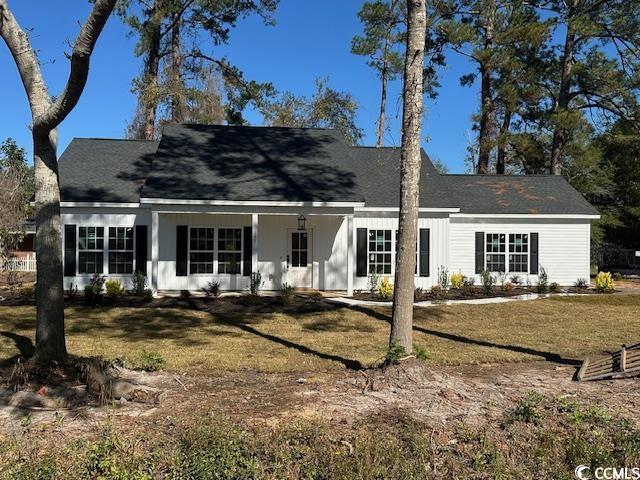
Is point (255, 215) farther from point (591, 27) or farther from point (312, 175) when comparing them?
point (591, 27)

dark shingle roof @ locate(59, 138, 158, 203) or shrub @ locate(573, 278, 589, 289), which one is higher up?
dark shingle roof @ locate(59, 138, 158, 203)

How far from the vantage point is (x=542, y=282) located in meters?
18.2

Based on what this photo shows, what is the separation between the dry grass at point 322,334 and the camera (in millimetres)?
8797

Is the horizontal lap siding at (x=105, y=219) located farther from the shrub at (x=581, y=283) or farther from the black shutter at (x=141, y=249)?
the shrub at (x=581, y=283)

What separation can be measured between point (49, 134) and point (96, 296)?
8.48 metres

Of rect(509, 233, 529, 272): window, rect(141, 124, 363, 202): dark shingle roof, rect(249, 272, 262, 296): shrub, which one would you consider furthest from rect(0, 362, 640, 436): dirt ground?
rect(509, 233, 529, 272): window

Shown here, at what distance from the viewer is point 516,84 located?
27703 mm

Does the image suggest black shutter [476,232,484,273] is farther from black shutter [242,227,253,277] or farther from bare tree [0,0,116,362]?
bare tree [0,0,116,362]

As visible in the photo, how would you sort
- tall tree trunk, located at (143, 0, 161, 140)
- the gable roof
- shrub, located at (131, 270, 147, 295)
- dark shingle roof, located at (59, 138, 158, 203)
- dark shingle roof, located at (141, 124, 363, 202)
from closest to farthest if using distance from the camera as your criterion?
shrub, located at (131, 270, 147, 295)
dark shingle roof, located at (141, 124, 363, 202)
the gable roof
dark shingle roof, located at (59, 138, 158, 203)
tall tree trunk, located at (143, 0, 161, 140)

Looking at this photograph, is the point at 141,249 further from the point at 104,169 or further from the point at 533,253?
the point at 533,253

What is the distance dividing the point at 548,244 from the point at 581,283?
1745 mm

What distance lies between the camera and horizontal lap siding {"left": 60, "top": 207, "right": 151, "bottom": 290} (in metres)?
16.8

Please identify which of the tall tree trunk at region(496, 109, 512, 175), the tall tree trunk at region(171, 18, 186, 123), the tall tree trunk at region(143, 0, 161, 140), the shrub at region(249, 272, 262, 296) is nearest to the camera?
the shrub at region(249, 272, 262, 296)

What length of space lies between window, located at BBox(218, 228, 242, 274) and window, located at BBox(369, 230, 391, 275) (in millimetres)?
4053
